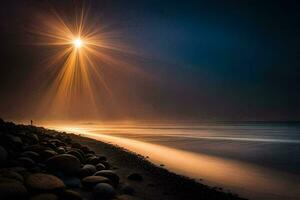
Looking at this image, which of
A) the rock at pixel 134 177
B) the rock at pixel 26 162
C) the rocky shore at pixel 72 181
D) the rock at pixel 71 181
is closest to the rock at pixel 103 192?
the rocky shore at pixel 72 181

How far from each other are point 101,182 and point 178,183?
2.78m

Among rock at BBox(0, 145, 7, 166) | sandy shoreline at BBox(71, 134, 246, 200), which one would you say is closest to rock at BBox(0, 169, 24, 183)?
rock at BBox(0, 145, 7, 166)

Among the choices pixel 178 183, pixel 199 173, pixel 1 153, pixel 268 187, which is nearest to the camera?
pixel 1 153

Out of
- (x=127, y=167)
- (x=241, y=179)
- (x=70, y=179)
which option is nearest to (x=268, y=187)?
(x=241, y=179)

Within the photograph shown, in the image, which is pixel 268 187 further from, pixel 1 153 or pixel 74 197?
pixel 1 153

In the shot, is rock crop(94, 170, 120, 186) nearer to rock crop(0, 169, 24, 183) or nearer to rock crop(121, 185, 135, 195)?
rock crop(121, 185, 135, 195)

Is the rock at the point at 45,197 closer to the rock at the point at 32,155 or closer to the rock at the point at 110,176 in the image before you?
the rock at the point at 110,176

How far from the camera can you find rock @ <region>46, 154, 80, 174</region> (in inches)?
296

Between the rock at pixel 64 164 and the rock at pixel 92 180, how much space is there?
54 centimetres

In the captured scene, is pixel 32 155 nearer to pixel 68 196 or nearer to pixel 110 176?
pixel 110 176

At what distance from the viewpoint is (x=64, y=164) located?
301 inches

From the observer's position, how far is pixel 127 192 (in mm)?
7230

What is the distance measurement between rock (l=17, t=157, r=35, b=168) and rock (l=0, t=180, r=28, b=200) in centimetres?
197

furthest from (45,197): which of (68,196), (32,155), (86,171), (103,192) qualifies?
(32,155)
